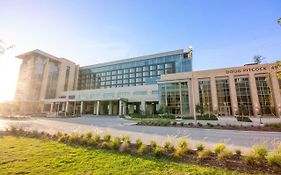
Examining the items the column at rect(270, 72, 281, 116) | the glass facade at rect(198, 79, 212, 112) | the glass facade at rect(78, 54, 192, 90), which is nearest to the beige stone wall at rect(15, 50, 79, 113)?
the glass facade at rect(78, 54, 192, 90)

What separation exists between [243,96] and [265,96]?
4.18m

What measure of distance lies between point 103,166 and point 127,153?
1.71 metres

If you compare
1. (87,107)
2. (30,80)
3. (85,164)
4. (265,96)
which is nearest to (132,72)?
(87,107)

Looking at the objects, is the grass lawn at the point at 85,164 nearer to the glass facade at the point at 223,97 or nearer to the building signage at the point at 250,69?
the glass facade at the point at 223,97

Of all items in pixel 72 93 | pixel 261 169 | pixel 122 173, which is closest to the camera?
pixel 122 173

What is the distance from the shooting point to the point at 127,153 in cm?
616

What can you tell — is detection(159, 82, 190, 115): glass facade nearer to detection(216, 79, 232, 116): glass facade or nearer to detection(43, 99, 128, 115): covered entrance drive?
detection(216, 79, 232, 116): glass facade

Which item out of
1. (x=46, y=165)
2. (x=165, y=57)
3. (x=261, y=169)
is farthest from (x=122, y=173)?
(x=165, y=57)

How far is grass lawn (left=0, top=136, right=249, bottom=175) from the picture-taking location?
4230 millimetres

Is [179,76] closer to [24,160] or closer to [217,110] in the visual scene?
[217,110]

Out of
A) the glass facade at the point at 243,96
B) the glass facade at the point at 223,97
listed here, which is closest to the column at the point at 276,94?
the glass facade at the point at 243,96

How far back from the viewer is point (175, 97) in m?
36.6

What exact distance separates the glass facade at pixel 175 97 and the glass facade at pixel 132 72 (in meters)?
18.2

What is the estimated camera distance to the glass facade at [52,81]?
5599 centimetres
